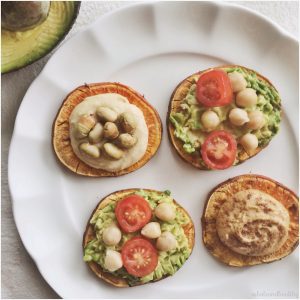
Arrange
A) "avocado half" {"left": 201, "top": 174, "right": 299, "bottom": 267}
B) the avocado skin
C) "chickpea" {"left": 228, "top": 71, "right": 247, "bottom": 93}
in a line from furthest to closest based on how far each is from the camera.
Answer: "avocado half" {"left": 201, "top": 174, "right": 299, "bottom": 267} < "chickpea" {"left": 228, "top": 71, "right": 247, "bottom": 93} < the avocado skin

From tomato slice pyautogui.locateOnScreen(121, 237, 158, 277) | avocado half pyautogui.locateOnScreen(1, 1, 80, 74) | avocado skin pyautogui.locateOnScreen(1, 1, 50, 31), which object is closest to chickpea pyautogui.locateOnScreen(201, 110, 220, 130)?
tomato slice pyautogui.locateOnScreen(121, 237, 158, 277)

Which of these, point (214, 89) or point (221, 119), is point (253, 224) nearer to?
point (221, 119)

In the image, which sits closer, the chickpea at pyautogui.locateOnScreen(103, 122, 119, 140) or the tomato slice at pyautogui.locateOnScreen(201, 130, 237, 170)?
the chickpea at pyautogui.locateOnScreen(103, 122, 119, 140)

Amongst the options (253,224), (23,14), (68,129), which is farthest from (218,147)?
(23,14)

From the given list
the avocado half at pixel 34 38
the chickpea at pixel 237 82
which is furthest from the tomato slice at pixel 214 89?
the avocado half at pixel 34 38

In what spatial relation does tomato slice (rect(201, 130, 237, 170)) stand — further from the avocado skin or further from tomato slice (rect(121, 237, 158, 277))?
the avocado skin

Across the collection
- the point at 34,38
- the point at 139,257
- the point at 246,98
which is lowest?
the point at 139,257
